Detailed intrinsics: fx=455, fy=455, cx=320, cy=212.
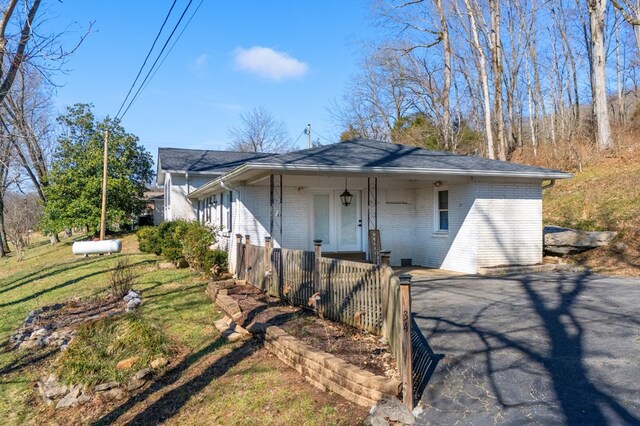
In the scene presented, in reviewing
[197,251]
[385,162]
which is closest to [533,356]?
[385,162]

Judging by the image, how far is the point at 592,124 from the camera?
2492cm

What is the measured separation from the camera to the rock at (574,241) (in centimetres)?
1179

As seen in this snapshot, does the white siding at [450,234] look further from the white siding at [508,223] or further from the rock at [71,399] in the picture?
the rock at [71,399]

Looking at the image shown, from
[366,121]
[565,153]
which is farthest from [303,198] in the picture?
[366,121]

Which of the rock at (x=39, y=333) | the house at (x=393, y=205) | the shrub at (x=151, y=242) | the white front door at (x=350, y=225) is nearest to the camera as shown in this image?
the rock at (x=39, y=333)

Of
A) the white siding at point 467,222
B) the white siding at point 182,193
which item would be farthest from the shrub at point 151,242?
the white siding at point 467,222

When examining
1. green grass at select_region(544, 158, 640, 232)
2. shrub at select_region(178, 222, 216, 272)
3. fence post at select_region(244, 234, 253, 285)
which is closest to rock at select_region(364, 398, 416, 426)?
fence post at select_region(244, 234, 253, 285)

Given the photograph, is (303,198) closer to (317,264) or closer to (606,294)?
(317,264)

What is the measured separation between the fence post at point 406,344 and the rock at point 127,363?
12.0ft

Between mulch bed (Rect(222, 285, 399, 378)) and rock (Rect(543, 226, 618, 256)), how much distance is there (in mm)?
7896

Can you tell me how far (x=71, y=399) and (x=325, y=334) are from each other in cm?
304

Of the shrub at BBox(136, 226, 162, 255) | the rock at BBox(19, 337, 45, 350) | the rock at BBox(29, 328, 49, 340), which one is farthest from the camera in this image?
the shrub at BBox(136, 226, 162, 255)

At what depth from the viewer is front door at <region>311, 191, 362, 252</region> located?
41.2 ft

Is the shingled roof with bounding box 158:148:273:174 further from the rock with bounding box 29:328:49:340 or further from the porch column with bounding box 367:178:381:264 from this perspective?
the rock with bounding box 29:328:49:340
